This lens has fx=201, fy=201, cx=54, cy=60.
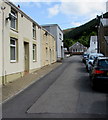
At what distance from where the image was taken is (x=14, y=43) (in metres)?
14.5

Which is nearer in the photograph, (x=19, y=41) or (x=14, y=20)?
(x=14, y=20)

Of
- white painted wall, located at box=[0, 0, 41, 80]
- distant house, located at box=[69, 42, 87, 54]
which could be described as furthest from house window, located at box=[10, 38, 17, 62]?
distant house, located at box=[69, 42, 87, 54]

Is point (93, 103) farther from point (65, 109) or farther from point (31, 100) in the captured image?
point (31, 100)

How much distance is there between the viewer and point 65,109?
21.7ft

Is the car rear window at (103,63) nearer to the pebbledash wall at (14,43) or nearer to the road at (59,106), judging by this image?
the road at (59,106)

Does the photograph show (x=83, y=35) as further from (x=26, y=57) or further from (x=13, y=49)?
(x=13, y=49)

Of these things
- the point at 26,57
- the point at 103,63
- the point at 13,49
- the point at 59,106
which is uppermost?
the point at 13,49

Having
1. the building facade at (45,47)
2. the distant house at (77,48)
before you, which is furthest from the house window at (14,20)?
the distant house at (77,48)

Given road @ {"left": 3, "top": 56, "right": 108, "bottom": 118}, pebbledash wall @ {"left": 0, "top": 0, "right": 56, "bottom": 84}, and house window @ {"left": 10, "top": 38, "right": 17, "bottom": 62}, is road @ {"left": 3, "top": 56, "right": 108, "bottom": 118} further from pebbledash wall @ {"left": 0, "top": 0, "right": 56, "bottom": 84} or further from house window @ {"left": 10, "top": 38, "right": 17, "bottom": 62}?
house window @ {"left": 10, "top": 38, "right": 17, "bottom": 62}

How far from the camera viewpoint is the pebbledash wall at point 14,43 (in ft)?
39.9

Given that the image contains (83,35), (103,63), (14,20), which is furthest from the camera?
(83,35)

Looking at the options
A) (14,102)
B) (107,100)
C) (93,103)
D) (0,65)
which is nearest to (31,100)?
(14,102)

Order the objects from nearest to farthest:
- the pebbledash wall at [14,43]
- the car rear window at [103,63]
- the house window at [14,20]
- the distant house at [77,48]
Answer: the car rear window at [103,63] < the pebbledash wall at [14,43] < the house window at [14,20] < the distant house at [77,48]

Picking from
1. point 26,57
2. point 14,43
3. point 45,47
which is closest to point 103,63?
point 14,43
